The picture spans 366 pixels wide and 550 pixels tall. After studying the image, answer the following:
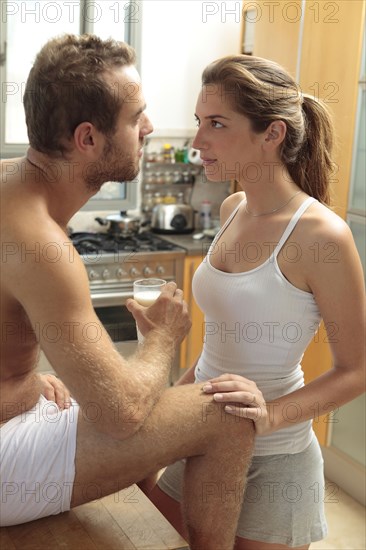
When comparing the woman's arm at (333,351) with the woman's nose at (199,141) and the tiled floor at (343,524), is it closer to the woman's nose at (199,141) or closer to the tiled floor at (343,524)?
the woman's nose at (199,141)

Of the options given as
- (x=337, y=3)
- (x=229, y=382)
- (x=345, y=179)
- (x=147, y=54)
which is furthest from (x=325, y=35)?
(x=229, y=382)

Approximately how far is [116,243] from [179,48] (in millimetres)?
1180

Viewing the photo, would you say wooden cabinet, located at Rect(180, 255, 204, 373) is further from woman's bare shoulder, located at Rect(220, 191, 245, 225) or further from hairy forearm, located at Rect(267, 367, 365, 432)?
hairy forearm, located at Rect(267, 367, 365, 432)

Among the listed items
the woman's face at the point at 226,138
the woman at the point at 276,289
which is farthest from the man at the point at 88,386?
the woman's face at the point at 226,138

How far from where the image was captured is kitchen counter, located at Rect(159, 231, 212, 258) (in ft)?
12.4

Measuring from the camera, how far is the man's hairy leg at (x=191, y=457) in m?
1.51

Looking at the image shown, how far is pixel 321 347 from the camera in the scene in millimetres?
3221

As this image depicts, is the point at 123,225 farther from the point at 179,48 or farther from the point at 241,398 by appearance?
the point at 241,398

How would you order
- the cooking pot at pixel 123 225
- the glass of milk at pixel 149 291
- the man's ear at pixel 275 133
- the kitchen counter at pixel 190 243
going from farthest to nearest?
the cooking pot at pixel 123 225
the kitchen counter at pixel 190 243
the glass of milk at pixel 149 291
the man's ear at pixel 275 133

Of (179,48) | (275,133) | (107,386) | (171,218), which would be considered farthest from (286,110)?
(179,48)

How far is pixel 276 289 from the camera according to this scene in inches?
67.7

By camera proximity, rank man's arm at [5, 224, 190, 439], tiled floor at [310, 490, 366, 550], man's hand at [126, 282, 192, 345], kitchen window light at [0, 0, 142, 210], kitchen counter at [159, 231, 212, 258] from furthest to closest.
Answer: kitchen counter at [159, 231, 212, 258] → kitchen window light at [0, 0, 142, 210] → tiled floor at [310, 490, 366, 550] → man's hand at [126, 282, 192, 345] → man's arm at [5, 224, 190, 439]

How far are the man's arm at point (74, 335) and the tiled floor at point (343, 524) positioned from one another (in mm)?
1682

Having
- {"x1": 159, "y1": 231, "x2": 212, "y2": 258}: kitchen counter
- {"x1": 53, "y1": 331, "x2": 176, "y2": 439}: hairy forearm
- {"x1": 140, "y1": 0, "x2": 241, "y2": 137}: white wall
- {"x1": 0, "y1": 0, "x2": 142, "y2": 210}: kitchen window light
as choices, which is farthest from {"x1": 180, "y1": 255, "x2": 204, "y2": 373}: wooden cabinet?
{"x1": 53, "y1": 331, "x2": 176, "y2": 439}: hairy forearm
